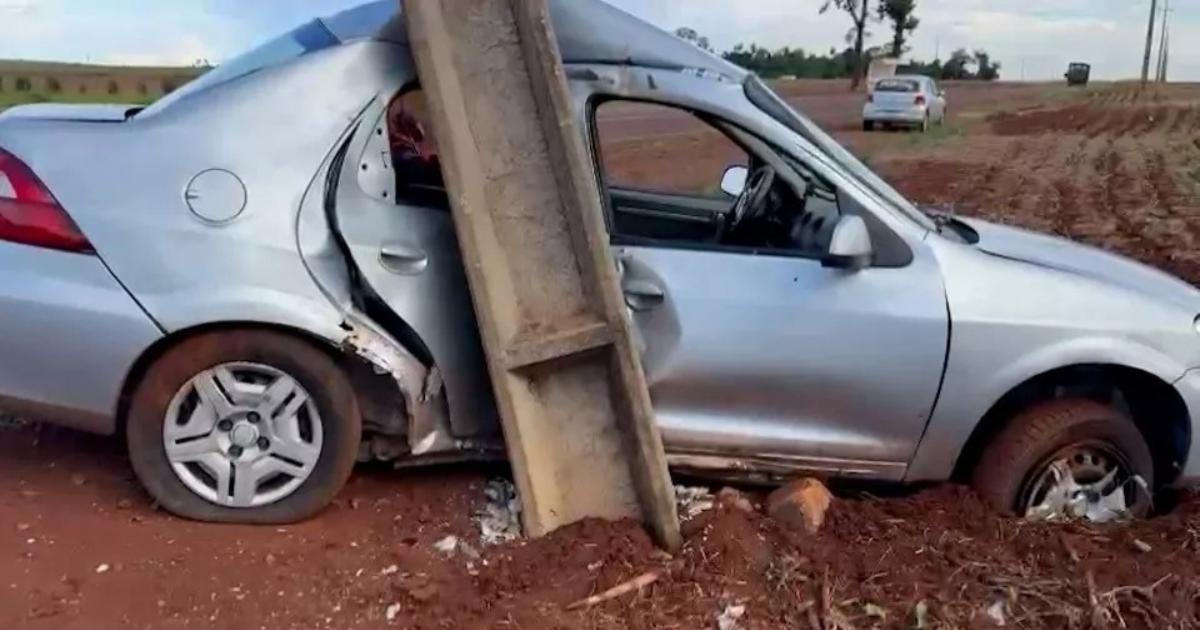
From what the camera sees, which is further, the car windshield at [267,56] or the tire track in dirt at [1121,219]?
the tire track in dirt at [1121,219]

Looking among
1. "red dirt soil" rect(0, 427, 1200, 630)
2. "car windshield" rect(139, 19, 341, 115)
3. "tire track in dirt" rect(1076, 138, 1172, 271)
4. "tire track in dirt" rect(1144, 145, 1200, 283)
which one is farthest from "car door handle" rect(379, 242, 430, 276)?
"tire track in dirt" rect(1076, 138, 1172, 271)

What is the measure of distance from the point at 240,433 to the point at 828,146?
2296mm

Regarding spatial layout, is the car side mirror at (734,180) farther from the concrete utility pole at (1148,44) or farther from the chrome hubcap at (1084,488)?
the concrete utility pole at (1148,44)

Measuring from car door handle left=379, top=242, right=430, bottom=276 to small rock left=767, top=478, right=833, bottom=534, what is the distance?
1.47m

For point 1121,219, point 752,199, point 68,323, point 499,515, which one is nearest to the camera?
point 68,323

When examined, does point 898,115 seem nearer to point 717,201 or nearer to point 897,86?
point 897,86

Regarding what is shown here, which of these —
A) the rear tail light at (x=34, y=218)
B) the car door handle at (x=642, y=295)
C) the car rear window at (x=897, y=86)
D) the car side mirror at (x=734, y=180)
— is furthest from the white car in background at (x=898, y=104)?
the rear tail light at (x=34, y=218)

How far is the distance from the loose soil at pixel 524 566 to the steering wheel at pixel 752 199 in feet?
1.86

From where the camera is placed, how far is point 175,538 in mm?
4527

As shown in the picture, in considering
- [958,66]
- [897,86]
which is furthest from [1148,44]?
[897,86]

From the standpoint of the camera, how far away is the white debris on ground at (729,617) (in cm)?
402

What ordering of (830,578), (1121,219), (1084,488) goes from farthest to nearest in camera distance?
(1121,219) < (1084,488) < (830,578)

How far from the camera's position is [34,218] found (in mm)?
4562

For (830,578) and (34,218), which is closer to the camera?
(830,578)
